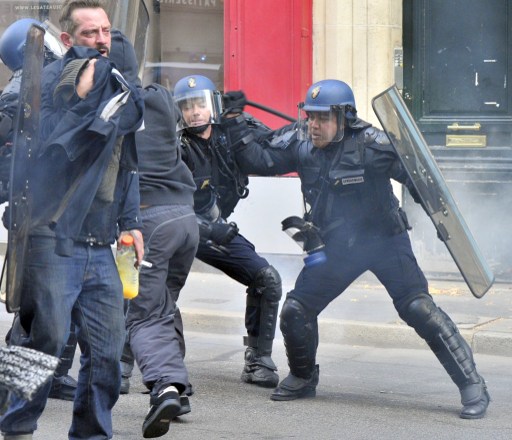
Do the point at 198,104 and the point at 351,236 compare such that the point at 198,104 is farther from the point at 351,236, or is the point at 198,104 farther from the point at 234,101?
the point at 351,236

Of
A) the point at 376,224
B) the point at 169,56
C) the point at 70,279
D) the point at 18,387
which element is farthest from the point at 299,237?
the point at 169,56

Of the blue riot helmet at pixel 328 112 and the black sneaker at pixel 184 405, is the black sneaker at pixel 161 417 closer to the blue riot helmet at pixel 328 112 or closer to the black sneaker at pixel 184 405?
the black sneaker at pixel 184 405

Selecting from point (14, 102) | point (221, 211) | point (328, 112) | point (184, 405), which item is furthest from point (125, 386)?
point (328, 112)

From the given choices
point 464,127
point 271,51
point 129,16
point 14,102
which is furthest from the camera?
A: point 271,51

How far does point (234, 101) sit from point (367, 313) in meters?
2.79

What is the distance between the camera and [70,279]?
15.6 ft

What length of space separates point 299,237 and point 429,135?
4.42 meters

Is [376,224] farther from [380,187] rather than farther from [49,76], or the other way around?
[49,76]

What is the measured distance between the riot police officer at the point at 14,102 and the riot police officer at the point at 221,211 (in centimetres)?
92

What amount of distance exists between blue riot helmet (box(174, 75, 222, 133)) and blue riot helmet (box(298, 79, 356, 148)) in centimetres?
59

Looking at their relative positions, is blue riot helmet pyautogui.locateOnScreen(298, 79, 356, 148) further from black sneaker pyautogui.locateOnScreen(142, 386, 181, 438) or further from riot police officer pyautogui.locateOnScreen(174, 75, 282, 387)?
black sneaker pyautogui.locateOnScreen(142, 386, 181, 438)

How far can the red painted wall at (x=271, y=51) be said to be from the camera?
35.8 ft

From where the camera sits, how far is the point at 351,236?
6.51 metres

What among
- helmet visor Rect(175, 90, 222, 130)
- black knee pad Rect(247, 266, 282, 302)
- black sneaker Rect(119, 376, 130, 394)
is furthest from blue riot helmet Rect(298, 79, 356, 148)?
black sneaker Rect(119, 376, 130, 394)
